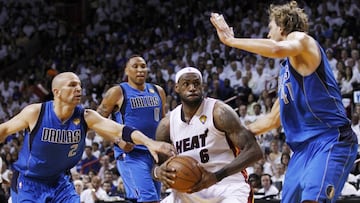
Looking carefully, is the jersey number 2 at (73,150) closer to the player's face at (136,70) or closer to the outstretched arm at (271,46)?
the player's face at (136,70)

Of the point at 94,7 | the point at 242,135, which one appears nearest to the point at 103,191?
the point at 242,135

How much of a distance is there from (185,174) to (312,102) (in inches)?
41.7

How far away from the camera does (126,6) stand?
2220 centimetres

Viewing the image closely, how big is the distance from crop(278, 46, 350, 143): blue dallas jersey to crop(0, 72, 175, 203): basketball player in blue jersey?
1.92m

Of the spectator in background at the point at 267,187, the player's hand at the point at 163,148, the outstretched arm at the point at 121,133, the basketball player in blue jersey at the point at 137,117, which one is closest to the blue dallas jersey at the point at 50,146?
the outstretched arm at the point at 121,133

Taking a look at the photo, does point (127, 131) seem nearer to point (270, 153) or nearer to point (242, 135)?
point (242, 135)

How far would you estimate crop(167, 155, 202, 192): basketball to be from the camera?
5.42m

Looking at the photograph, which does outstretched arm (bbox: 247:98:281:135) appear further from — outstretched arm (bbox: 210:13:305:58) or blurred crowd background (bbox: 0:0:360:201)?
blurred crowd background (bbox: 0:0:360:201)

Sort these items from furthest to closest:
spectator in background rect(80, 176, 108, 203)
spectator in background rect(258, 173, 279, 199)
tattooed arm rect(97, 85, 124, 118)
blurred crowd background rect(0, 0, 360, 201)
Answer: blurred crowd background rect(0, 0, 360, 201)
spectator in background rect(80, 176, 108, 203)
spectator in background rect(258, 173, 279, 199)
tattooed arm rect(97, 85, 124, 118)

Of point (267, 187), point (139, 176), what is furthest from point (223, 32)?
point (267, 187)

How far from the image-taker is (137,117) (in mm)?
8516

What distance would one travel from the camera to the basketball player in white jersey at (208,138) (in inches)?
227

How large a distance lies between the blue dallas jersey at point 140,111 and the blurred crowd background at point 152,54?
98.1 inches

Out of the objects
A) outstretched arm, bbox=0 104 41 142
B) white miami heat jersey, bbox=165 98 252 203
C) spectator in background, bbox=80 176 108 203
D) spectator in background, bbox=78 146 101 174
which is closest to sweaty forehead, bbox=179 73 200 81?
white miami heat jersey, bbox=165 98 252 203
